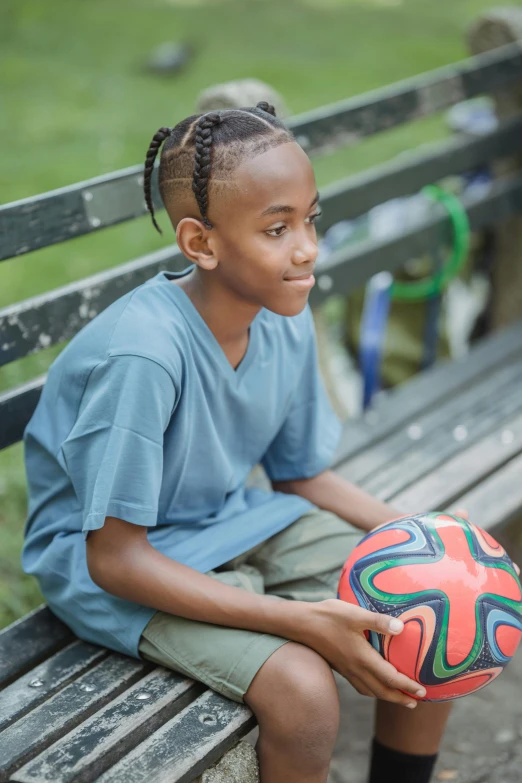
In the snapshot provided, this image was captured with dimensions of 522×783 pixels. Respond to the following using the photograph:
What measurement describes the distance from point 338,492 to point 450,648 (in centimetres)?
67

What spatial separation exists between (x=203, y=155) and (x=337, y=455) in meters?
1.34

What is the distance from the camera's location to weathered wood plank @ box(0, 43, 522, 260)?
2.40 meters

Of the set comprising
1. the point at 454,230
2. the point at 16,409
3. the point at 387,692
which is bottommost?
the point at 387,692

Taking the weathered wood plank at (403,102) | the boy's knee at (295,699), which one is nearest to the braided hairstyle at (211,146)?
the boy's knee at (295,699)

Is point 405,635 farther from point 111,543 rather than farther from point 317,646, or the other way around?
point 111,543

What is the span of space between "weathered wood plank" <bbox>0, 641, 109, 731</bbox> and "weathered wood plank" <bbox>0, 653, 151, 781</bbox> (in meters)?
0.02

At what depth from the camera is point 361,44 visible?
1074 cm

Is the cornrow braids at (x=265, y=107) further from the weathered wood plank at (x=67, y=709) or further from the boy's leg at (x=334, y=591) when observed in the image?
the weathered wood plank at (x=67, y=709)

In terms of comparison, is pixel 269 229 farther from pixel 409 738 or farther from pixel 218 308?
pixel 409 738

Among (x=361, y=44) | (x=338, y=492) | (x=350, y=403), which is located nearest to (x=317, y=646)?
(x=338, y=492)

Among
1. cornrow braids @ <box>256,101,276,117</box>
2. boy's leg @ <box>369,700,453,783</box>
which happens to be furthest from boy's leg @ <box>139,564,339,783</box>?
cornrow braids @ <box>256,101,276,117</box>

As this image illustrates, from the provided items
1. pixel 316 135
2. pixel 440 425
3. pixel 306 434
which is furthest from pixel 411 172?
pixel 306 434

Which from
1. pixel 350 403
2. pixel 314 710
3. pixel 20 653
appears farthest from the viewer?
pixel 350 403

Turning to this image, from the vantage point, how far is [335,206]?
334cm
